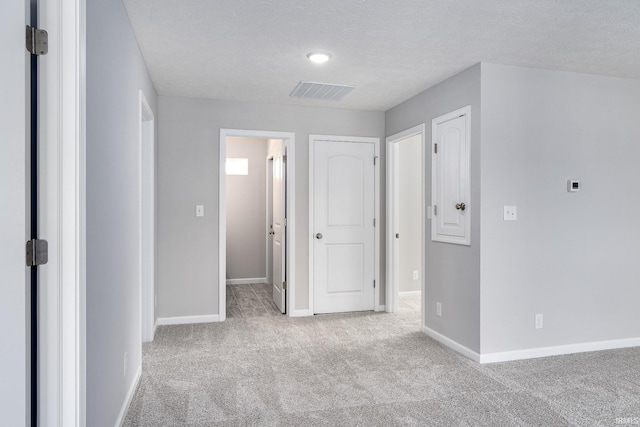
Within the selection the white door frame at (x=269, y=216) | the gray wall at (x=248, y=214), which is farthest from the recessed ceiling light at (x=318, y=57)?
the gray wall at (x=248, y=214)

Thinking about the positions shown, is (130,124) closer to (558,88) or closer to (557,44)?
(557,44)

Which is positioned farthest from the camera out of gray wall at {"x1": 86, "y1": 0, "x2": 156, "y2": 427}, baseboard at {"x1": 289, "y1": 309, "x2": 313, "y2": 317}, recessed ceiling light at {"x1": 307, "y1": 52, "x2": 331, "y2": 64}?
baseboard at {"x1": 289, "y1": 309, "x2": 313, "y2": 317}

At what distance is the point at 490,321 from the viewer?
132 inches

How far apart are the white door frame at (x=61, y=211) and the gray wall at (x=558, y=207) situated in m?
2.82

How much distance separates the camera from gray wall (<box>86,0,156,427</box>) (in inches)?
69.5

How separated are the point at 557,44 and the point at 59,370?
3448 millimetres

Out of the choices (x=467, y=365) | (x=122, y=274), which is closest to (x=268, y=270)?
(x=467, y=365)

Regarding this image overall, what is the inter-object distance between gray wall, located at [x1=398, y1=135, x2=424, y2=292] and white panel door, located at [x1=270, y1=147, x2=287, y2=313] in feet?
5.57

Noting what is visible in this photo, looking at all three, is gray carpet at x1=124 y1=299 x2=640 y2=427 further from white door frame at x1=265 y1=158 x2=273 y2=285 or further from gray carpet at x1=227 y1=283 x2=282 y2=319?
white door frame at x1=265 y1=158 x2=273 y2=285

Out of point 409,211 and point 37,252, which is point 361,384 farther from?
point 409,211

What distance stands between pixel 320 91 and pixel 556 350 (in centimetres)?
314

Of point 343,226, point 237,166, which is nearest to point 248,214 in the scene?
point 237,166

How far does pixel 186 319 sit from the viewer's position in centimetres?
443

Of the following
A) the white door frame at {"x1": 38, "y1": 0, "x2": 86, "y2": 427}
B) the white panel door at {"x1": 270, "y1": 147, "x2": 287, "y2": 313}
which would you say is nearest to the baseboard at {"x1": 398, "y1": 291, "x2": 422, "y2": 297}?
the white panel door at {"x1": 270, "y1": 147, "x2": 287, "y2": 313}
